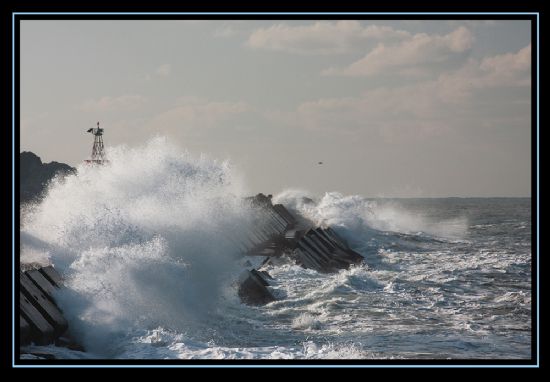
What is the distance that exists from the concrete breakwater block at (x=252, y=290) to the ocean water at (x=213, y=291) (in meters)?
0.23

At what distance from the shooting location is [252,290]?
15.4 meters

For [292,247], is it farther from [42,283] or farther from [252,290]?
[42,283]

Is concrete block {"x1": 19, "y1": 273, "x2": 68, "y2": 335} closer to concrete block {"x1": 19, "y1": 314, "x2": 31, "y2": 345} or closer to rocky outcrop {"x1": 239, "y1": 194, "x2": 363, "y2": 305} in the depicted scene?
concrete block {"x1": 19, "y1": 314, "x2": 31, "y2": 345}

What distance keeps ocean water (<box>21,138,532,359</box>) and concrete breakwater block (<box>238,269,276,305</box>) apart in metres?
0.23

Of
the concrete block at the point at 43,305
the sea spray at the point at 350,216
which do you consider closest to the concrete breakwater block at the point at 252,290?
the concrete block at the point at 43,305

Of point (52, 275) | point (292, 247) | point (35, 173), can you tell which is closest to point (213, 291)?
point (52, 275)

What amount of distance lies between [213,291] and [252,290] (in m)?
0.94

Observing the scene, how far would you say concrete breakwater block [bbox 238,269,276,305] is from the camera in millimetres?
15148

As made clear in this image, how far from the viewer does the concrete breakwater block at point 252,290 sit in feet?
49.7

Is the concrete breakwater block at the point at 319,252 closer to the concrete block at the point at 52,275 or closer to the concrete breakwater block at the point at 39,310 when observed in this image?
the concrete block at the point at 52,275
